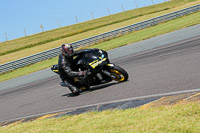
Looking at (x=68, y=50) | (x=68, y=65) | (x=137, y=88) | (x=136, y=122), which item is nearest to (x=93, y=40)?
(x=68, y=65)

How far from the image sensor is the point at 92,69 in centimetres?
945

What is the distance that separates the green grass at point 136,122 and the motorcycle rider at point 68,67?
10.6 feet

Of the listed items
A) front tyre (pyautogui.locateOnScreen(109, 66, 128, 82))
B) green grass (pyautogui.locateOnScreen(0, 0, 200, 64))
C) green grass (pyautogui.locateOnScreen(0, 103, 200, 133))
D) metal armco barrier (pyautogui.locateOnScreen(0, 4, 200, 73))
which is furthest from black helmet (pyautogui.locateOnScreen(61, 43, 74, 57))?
green grass (pyautogui.locateOnScreen(0, 0, 200, 64))

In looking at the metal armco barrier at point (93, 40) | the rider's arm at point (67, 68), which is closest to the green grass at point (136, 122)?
the rider's arm at point (67, 68)

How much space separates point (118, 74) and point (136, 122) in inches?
193

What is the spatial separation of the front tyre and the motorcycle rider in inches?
30.2

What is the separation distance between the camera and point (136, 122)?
16.0 feet

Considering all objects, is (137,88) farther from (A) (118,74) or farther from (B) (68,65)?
(B) (68,65)

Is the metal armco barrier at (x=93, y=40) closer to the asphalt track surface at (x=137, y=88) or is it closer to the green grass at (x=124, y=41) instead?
the green grass at (x=124, y=41)

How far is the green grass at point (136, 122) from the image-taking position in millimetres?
4238

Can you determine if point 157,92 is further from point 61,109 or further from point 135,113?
point 61,109

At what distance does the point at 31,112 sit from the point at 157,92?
3.66 meters

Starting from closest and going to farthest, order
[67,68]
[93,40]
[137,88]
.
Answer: [137,88]
[67,68]
[93,40]

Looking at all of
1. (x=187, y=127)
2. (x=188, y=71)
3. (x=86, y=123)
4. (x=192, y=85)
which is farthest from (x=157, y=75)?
(x=187, y=127)
